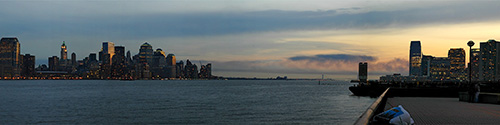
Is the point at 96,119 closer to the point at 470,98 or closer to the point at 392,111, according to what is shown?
the point at 470,98

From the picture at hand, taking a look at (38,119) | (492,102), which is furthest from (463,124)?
(38,119)

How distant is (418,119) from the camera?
17.5m

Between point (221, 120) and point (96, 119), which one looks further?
point (96, 119)

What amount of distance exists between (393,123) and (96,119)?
38640 millimetres

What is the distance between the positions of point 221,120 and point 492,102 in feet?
77.3

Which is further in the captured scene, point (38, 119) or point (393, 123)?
point (38, 119)

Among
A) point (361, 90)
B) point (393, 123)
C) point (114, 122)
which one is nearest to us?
point (393, 123)

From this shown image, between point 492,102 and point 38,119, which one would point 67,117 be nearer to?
point 38,119

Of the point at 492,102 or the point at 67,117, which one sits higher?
the point at 492,102

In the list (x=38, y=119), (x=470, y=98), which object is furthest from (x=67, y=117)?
(x=470, y=98)

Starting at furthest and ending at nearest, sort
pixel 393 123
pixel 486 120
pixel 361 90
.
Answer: pixel 361 90 → pixel 486 120 → pixel 393 123

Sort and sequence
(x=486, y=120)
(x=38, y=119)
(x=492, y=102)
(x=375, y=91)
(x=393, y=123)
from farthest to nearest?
(x=375, y=91) → (x=38, y=119) → (x=492, y=102) → (x=486, y=120) → (x=393, y=123)

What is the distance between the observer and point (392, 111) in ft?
46.9

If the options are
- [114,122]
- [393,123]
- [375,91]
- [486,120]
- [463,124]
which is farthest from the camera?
[375,91]
